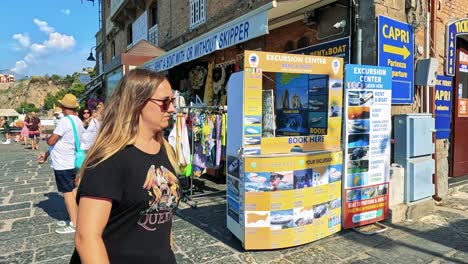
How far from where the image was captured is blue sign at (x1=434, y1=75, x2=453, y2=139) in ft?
21.4

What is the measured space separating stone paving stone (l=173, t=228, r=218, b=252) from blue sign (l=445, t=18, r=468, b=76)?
17.7 feet

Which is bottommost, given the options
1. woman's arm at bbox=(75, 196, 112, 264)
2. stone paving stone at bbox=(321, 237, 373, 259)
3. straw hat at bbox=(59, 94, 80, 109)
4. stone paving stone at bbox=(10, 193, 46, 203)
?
stone paving stone at bbox=(321, 237, 373, 259)

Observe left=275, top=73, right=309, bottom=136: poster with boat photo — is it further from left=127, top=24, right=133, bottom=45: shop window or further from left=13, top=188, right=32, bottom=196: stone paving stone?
left=127, top=24, right=133, bottom=45: shop window

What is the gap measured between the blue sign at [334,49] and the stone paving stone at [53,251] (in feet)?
15.7

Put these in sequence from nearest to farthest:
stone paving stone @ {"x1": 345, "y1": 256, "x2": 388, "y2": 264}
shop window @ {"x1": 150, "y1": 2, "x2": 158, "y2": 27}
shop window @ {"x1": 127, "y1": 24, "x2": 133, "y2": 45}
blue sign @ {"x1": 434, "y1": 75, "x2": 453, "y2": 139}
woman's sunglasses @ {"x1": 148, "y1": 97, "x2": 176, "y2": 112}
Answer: woman's sunglasses @ {"x1": 148, "y1": 97, "x2": 176, "y2": 112}, stone paving stone @ {"x1": 345, "y1": 256, "x2": 388, "y2": 264}, blue sign @ {"x1": 434, "y1": 75, "x2": 453, "y2": 139}, shop window @ {"x1": 150, "y1": 2, "x2": 158, "y2": 27}, shop window @ {"x1": 127, "y1": 24, "x2": 133, "y2": 45}

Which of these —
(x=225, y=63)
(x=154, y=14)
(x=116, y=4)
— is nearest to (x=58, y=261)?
(x=225, y=63)

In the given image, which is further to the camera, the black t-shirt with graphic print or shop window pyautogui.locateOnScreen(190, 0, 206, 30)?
shop window pyautogui.locateOnScreen(190, 0, 206, 30)

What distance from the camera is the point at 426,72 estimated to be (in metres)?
5.63

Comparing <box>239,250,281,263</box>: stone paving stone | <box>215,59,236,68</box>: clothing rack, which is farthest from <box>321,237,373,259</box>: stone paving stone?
<box>215,59,236,68</box>: clothing rack

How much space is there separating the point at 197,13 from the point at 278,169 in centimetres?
870

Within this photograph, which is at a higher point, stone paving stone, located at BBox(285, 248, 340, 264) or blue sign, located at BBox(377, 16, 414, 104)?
blue sign, located at BBox(377, 16, 414, 104)

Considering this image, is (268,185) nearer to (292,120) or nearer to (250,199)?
(250,199)

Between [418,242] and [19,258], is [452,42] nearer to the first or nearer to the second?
[418,242]

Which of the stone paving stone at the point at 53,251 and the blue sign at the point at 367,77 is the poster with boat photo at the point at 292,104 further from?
the stone paving stone at the point at 53,251
